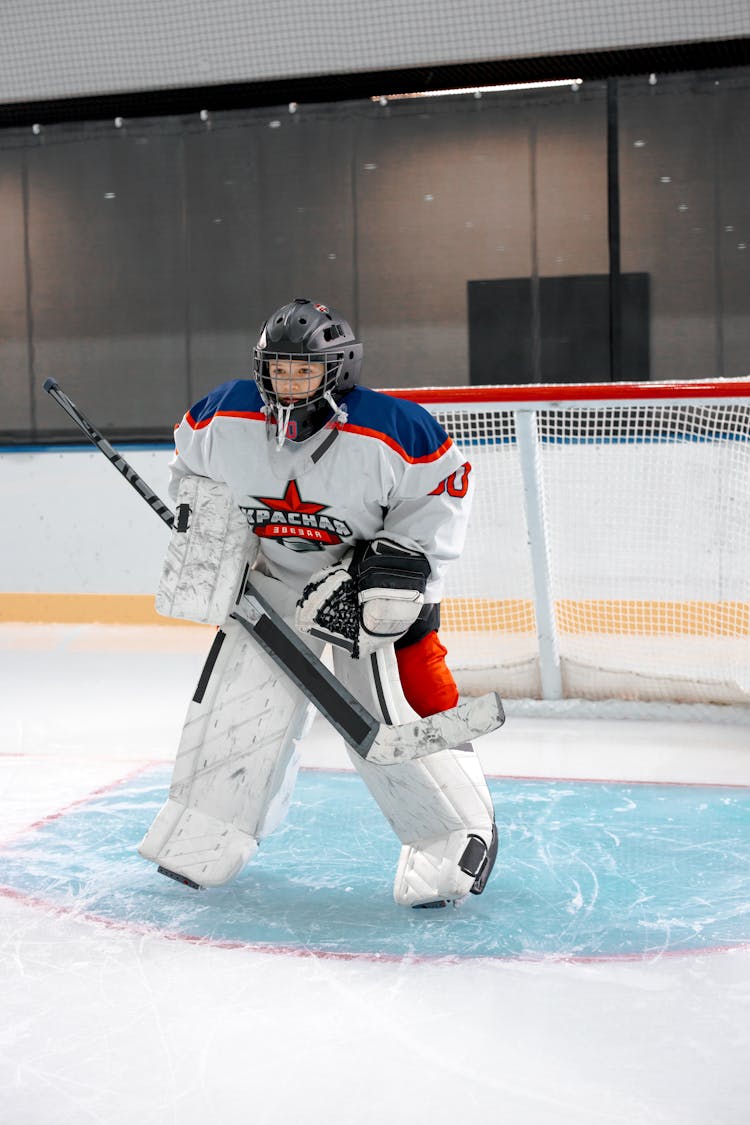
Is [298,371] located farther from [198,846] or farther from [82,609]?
[82,609]

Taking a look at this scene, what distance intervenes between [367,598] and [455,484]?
0.24 metres

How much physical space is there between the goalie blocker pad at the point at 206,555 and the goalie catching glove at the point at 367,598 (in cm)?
13

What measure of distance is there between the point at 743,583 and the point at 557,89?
2.52 m

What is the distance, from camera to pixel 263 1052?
158cm

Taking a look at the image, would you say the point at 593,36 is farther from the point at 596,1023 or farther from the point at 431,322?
the point at 596,1023

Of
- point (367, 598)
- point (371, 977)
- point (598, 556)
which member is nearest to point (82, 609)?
point (598, 556)

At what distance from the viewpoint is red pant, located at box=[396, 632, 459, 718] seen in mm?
2137

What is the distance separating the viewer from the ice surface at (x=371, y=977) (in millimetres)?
1464

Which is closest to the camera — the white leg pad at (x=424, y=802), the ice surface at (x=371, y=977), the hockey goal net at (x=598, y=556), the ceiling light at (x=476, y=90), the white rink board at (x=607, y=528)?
the ice surface at (x=371, y=977)

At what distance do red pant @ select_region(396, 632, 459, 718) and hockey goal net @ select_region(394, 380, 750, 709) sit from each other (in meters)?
1.38

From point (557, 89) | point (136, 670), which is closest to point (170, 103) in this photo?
point (557, 89)

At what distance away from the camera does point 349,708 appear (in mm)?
2043

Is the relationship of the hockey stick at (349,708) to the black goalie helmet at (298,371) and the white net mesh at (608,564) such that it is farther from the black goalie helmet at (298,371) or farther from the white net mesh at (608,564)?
the white net mesh at (608,564)

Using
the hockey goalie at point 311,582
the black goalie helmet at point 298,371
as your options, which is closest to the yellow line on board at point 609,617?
the hockey goalie at point 311,582
